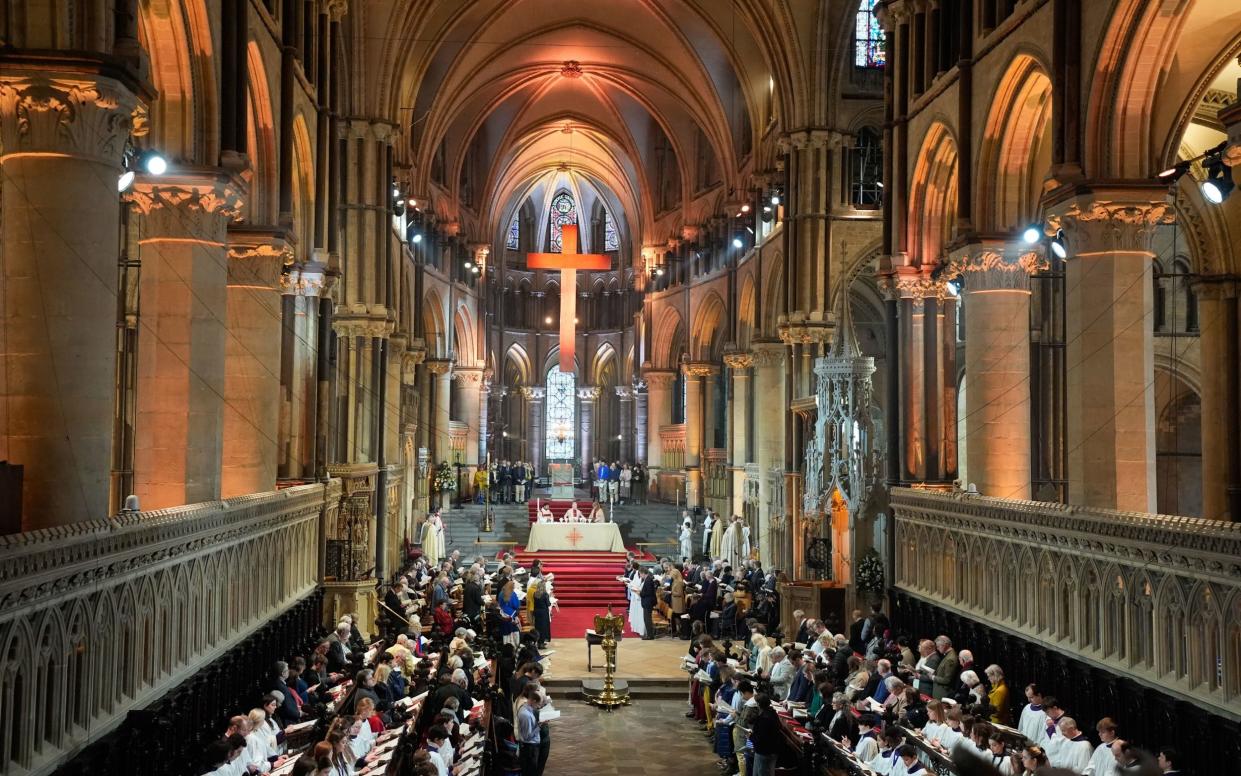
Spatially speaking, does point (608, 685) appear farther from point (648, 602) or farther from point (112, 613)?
point (112, 613)

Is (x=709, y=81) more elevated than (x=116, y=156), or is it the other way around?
(x=709, y=81)

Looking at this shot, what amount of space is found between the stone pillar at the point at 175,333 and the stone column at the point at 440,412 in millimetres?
26635

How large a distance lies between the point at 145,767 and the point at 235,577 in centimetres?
424

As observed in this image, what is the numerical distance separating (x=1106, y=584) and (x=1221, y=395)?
8743 millimetres

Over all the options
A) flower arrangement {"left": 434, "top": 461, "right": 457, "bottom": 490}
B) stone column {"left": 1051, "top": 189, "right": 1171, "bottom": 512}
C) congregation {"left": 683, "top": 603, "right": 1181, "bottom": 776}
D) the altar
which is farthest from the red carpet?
flower arrangement {"left": 434, "top": 461, "right": 457, "bottom": 490}

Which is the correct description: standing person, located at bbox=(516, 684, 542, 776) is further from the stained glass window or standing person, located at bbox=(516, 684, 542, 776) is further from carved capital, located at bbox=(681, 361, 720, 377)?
carved capital, located at bbox=(681, 361, 720, 377)

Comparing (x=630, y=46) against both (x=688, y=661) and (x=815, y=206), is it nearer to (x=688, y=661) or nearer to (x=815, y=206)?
(x=815, y=206)

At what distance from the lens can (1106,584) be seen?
465 inches

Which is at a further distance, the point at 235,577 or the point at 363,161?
the point at 363,161

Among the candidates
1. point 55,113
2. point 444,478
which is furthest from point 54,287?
point 444,478

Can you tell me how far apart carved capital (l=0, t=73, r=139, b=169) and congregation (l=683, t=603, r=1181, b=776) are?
8.05 m

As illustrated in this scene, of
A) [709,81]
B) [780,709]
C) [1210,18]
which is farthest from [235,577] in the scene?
[709,81]

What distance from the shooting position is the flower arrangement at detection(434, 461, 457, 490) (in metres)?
39.5

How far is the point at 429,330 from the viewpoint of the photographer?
41.2 meters
